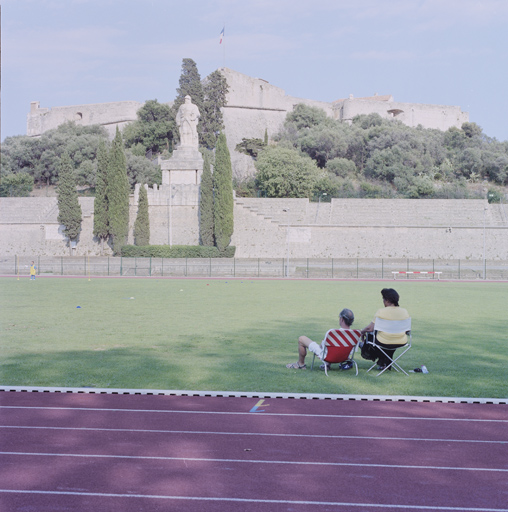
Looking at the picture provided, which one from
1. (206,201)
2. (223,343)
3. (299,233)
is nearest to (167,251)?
(206,201)

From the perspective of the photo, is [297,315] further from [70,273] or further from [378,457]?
[70,273]

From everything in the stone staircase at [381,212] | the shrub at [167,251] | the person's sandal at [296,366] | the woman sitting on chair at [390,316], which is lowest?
the shrub at [167,251]

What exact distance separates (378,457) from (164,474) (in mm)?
2012

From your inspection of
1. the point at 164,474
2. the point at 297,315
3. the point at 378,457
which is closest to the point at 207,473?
the point at 164,474

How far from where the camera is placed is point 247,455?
6156mm

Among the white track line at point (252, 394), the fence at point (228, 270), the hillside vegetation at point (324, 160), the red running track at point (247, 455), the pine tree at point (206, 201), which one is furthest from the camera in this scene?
the hillside vegetation at point (324, 160)

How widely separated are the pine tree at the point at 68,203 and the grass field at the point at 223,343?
26908 mm

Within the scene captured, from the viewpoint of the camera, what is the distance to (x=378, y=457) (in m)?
6.13

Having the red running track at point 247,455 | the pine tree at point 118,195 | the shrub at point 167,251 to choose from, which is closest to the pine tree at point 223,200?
the shrub at point 167,251

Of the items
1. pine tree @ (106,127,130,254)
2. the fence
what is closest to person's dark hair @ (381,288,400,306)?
the fence

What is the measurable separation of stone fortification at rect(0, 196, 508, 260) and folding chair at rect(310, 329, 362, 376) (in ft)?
142

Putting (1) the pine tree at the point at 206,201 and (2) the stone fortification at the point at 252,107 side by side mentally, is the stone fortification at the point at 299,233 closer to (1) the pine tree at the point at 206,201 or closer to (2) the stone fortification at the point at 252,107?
(1) the pine tree at the point at 206,201

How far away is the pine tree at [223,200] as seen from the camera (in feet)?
162

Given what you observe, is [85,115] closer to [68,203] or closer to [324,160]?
[324,160]
